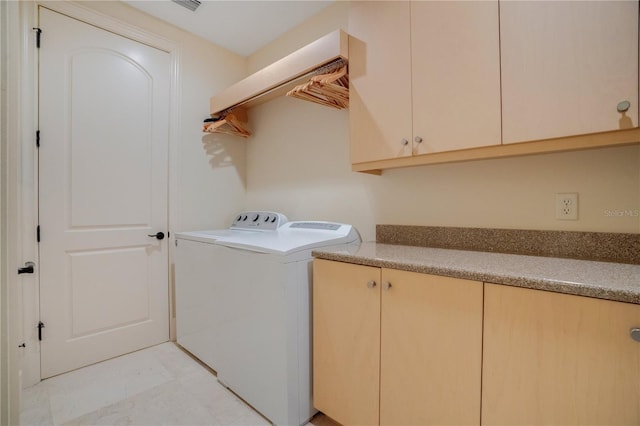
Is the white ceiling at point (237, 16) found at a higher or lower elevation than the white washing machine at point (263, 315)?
higher

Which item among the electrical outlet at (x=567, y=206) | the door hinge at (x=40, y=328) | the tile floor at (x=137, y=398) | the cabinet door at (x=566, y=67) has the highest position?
the cabinet door at (x=566, y=67)

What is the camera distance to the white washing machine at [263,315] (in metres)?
1.40

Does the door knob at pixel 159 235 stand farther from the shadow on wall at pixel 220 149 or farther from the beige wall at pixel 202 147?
the shadow on wall at pixel 220 149

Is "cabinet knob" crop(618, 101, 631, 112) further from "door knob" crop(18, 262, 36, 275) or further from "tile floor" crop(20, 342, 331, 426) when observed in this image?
"door knob" crop(18, 262, 36, 275)

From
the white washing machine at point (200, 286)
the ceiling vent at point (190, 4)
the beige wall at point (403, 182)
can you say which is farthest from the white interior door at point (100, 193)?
the beige wall at point (403, 182)

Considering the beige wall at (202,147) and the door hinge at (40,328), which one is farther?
the beige wall at (202,147)

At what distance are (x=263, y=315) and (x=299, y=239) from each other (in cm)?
44

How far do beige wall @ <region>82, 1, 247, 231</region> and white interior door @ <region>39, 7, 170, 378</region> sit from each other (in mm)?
142

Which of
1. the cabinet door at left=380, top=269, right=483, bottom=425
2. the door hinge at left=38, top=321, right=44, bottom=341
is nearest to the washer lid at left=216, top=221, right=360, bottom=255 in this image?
the cabinet door at left=380, top=269, right=483, bottom=425

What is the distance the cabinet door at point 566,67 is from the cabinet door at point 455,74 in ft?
0.15

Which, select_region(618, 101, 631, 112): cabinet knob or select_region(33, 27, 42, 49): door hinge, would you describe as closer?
select_region(618, 101, 631, 112): cabinet knob

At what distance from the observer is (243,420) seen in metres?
1.53

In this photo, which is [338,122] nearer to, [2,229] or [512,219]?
[512,219]

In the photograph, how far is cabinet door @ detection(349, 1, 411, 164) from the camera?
4.50 ft
